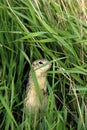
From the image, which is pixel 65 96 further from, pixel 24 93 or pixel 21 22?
pixel 21 22

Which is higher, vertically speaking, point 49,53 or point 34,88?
point 49,53

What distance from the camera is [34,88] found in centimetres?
398

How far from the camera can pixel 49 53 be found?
4051mm

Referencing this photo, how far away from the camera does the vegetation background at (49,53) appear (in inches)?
153

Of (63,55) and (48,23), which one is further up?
(48,23)

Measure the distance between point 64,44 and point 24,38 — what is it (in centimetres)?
33

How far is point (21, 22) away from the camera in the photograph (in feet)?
13.3

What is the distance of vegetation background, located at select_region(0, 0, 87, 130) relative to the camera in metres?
3.88

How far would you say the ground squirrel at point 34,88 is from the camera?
12.9ft

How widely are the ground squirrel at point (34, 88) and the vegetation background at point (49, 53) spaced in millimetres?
62

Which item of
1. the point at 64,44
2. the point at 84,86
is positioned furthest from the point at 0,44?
the point at 84,86

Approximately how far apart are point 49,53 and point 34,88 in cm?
32

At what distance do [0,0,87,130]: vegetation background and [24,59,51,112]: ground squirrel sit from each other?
0.20 feet

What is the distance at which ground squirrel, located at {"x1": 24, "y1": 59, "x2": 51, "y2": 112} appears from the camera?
3926mm
